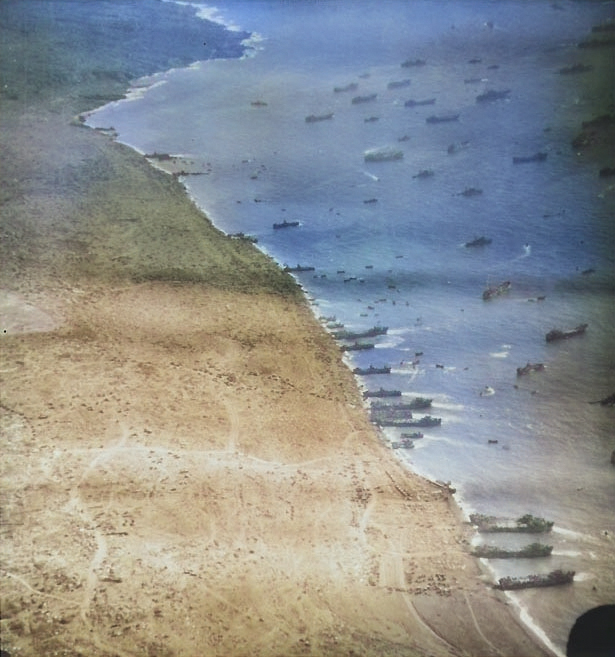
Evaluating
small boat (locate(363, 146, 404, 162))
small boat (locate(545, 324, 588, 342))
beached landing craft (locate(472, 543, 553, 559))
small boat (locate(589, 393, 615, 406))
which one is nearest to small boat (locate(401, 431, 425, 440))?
beached landing craft (locate(472, 543, 553, 559))

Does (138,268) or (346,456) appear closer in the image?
(346,456)

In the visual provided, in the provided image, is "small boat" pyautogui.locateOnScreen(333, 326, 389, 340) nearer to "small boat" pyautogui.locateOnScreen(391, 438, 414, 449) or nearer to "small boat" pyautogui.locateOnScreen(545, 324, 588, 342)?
"small boat" pyautogui.locateOnScreen(545, 324, 588, 342)

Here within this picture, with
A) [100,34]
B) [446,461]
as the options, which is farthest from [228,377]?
[100,34]

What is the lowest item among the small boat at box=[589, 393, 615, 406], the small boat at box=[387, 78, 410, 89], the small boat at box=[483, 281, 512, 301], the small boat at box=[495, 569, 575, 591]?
the small boat at box=[495, 569, 575, 591]

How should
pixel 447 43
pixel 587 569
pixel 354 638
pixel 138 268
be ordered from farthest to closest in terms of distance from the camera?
pixel 447 43 < pixel 138 268 < pixel 587 569 < pixel 354 638

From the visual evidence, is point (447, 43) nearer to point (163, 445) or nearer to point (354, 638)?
point (163, 445)

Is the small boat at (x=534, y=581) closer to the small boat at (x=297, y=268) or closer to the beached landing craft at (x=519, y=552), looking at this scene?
the beached landing craft at (x=519, y=552)
